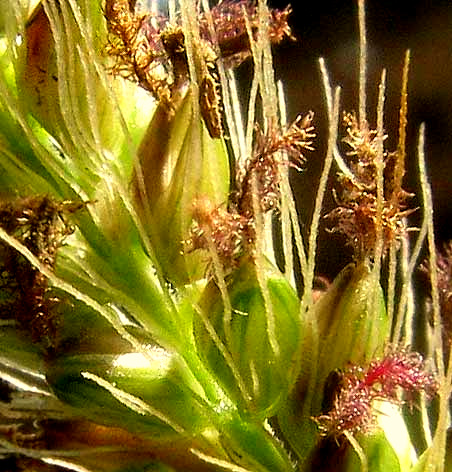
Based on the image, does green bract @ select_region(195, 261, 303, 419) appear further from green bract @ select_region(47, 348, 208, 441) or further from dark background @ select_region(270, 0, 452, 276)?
dark background @ select_region(270, 0, 452, 276)

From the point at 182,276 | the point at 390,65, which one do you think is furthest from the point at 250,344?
the point at 390,65

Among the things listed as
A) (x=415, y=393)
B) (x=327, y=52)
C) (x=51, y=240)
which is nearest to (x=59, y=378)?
(x=51, y=240)

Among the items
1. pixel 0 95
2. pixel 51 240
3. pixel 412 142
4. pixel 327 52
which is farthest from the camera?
pixel 327 52

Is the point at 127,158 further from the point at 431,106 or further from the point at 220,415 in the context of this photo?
the point at 431,106

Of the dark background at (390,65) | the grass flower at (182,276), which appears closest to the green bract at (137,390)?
the grass flower at (182,276)

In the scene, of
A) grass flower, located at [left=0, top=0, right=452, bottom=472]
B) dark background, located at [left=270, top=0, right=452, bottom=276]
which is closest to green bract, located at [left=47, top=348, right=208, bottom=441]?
grass flower, located at [left=0, top=0, right=452, bottom=472]

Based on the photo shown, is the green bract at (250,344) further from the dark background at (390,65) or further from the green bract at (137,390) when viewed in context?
the dark background at (390,65)

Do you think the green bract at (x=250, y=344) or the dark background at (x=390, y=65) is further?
the dark background at (x=390, y=65)
